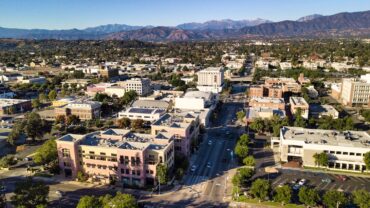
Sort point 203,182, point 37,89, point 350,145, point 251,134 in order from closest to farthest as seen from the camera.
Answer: point 203,182
point 350,145
point 251,134
point 37,89

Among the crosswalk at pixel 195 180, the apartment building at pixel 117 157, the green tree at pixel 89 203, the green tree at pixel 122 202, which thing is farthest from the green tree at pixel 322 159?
the green tree at pixel 89 203

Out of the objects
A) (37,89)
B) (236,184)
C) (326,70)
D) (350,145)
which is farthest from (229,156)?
(326,70)

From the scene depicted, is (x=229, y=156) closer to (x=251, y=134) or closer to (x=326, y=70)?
(x=251, y=134)

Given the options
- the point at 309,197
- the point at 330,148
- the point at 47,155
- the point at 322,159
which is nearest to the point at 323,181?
the point at 322,159

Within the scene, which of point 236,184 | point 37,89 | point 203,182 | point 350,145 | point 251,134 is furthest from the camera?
point 37,89

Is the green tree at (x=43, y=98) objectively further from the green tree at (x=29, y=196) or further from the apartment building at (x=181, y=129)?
the green tree at (x=29, y=196)

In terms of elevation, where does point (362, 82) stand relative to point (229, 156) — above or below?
above
